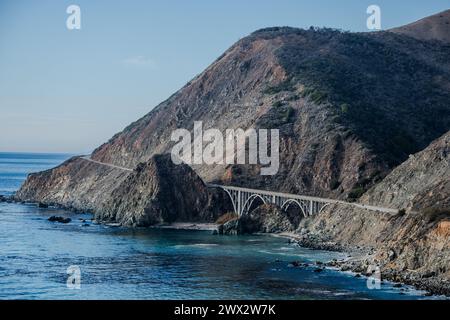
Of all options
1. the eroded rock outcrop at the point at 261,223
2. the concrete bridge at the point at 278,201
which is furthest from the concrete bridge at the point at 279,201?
the eroded rock outcrop at the point at 261,223

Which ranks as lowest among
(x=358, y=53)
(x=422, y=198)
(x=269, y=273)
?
(x=269, y=273)

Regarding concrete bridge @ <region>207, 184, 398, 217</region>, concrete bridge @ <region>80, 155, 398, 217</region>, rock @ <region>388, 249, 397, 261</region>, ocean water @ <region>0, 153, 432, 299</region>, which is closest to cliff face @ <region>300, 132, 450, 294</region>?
rock @ <region>388, 249, 397, 261</region>

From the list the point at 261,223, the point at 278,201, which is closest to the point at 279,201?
the point at 278,201

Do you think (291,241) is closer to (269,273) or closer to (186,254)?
(186,254)

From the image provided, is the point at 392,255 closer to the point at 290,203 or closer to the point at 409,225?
the point at 409,225
